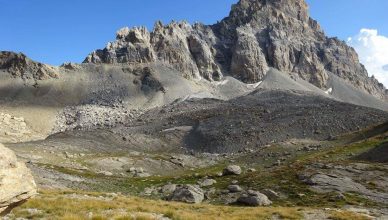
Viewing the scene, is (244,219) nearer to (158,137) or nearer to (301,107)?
(158,137)

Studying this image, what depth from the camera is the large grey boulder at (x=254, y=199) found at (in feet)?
128

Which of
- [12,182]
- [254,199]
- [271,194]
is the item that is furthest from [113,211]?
[271,194]

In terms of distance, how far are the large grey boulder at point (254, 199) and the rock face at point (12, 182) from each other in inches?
1038

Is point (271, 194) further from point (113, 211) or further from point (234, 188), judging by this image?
point (113, 211)

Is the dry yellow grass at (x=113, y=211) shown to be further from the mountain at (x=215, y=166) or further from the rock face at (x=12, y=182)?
the rock face at (x=12, y=182)

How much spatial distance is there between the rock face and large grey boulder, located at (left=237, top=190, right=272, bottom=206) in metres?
26.4

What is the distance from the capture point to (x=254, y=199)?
3919 cm

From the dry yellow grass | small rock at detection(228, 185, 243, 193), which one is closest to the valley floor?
the dry yellow grass

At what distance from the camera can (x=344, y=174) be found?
48781mm

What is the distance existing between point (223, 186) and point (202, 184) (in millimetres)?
3739

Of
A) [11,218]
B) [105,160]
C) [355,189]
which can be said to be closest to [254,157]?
[105,160]

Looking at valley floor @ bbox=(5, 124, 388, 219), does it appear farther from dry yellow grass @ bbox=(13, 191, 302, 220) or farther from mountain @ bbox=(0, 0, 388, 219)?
mountain @ bbox=(0, 0, 388, 219)

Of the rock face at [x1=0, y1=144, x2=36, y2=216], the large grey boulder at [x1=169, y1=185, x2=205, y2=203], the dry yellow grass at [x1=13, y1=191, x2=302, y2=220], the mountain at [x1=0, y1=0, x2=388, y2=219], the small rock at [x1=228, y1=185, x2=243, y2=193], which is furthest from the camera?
the small rock at [x1=228, y1=185, x2=243, y2=193]

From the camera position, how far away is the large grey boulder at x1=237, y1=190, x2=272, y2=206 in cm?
3900
